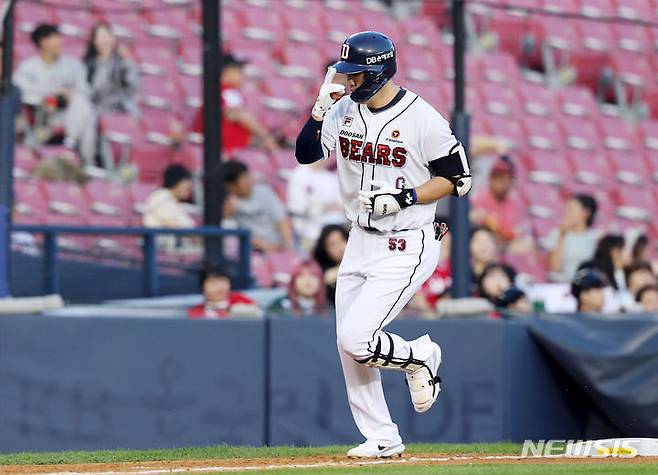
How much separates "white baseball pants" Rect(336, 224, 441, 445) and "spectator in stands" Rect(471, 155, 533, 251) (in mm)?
4923

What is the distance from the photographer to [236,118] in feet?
38.1

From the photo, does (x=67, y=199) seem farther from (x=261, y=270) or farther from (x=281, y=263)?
(x=281, y=263)

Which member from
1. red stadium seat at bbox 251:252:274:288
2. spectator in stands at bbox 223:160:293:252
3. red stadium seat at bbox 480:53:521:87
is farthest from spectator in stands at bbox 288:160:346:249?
red stadium seat at bbox 480:53:521:87

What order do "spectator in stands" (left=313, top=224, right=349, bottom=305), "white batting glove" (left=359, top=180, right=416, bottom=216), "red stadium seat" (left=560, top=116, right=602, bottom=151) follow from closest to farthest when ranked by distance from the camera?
"white batting glove" (left=359, top=180, right=416, bottom=216), "spectator in stands" (left=313, top=224, right=349, bottom=305), "red stadium seat" (left=560, top=116, right=602, bottom=151)

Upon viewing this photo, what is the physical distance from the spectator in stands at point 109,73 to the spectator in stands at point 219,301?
2.02 m

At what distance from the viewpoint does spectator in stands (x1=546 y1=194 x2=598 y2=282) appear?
10867mm

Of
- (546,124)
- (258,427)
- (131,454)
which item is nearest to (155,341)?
(258,427)

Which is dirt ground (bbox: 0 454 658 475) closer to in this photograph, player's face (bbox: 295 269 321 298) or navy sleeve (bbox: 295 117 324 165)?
navy sleeve (bbox: 295 117 324 165)

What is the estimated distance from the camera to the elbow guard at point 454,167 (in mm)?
6113

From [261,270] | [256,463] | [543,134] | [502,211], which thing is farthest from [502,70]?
[256,463]

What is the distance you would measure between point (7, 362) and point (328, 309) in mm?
2029

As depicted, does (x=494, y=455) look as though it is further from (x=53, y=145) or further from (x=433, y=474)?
(x=53, y=145)

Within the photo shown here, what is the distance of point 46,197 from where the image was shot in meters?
9.91

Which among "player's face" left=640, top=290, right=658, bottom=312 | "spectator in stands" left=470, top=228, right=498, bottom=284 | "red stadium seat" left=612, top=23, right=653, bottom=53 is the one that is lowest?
"player's face" left=640, top=290, right=658, bottom=312
